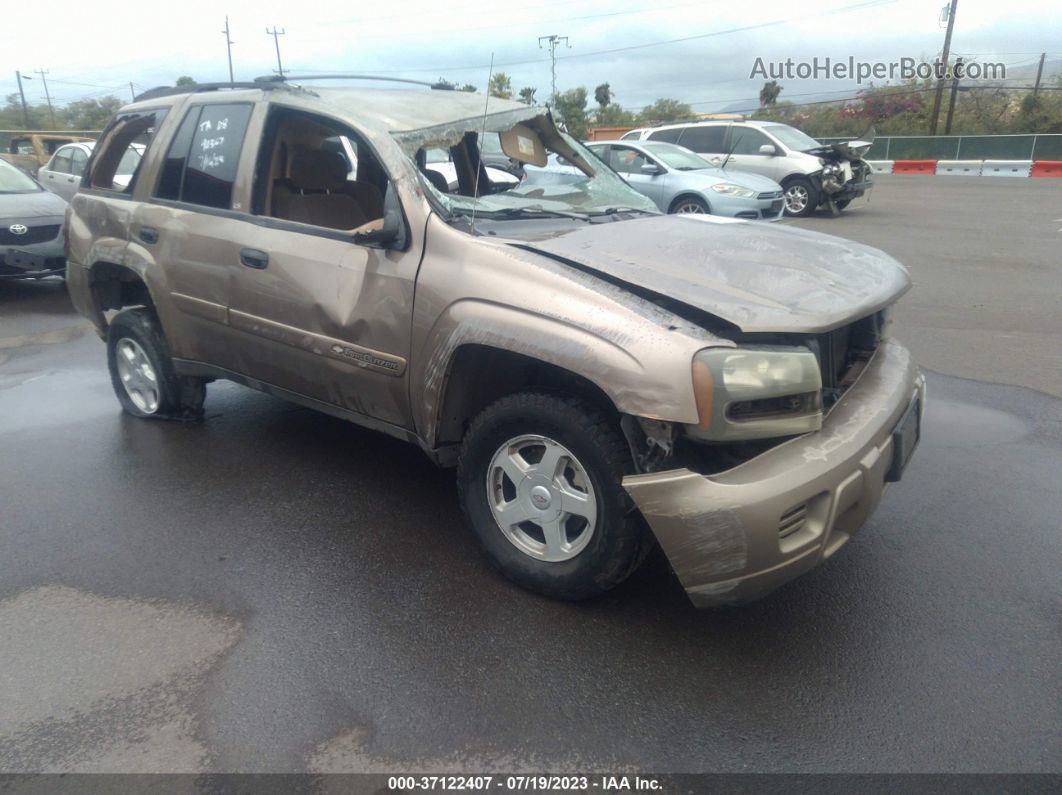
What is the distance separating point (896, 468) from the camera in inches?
115

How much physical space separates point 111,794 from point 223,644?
0.68 m

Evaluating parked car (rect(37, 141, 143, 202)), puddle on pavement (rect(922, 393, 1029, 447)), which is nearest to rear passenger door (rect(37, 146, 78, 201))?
parked car (rect(37, 141, 143, 202))

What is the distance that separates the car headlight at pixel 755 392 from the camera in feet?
8.16

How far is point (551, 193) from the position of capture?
4.03 meters

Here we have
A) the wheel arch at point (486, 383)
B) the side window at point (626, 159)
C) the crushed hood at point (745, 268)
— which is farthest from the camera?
Result: the side window at point (626, 159)

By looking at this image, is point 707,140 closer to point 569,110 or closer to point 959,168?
point 569,110

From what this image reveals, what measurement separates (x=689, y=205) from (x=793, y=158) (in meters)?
3.61

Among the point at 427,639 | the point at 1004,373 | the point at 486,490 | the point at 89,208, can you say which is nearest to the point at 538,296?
the point at 486,490

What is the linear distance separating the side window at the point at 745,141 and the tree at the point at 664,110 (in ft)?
117

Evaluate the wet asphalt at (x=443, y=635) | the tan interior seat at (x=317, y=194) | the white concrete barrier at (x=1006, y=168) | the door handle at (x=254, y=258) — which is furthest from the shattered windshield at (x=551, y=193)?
the white concrete barrier at (x=1006, y=168)

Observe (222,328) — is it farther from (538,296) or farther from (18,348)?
(18,348)

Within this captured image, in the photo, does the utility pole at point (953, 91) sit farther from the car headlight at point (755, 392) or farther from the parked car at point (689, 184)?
the car headlight at point (755, 392)

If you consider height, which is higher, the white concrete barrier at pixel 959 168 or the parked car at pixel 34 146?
the parked car at pixel 34 146

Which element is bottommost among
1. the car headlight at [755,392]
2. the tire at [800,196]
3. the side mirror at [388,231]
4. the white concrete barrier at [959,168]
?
the white concrete barrier at [959,168]
